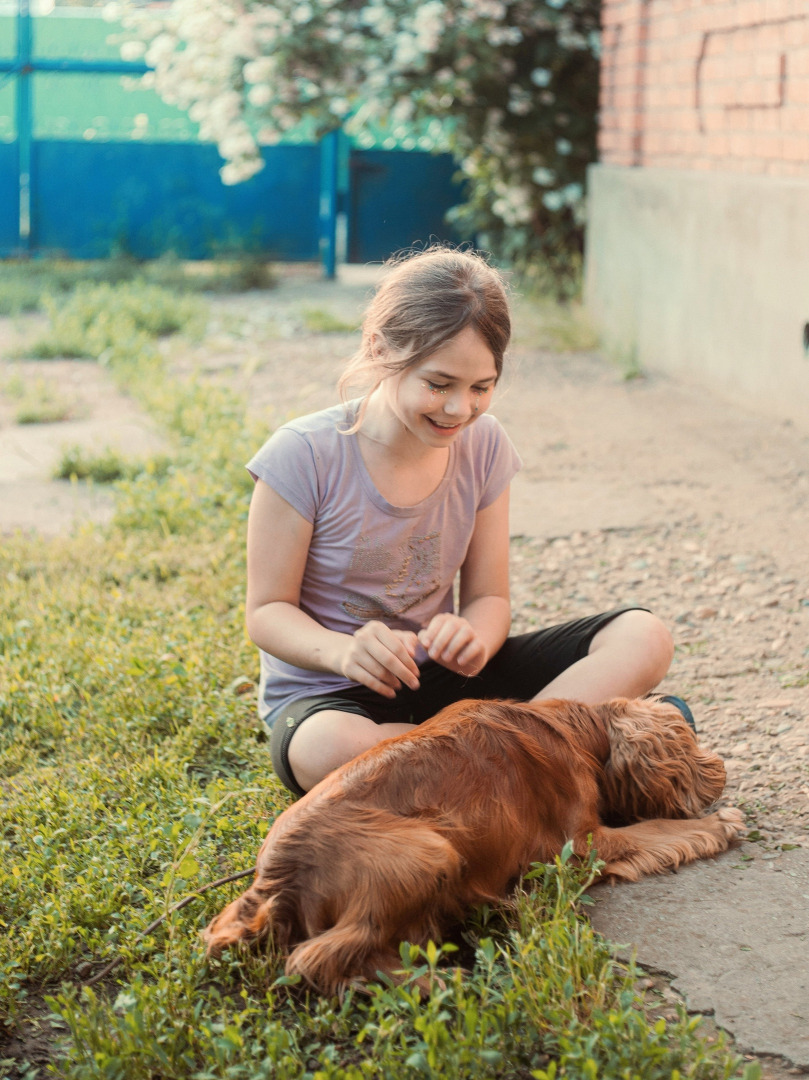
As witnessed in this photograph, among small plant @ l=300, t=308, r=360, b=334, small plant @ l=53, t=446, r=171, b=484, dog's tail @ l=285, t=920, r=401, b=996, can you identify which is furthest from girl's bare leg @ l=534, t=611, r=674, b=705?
small plant @ l=300, t=308, r=360, b=334

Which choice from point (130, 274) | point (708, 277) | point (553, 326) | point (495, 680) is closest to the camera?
point (495, 680)

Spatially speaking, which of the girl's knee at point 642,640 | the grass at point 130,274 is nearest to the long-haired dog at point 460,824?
the girl's knee at point 642,640

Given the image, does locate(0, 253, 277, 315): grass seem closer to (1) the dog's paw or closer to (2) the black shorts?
(2) the black shorts

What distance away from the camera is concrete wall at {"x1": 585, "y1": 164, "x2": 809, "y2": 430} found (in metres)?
5.41

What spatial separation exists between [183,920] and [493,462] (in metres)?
1.27

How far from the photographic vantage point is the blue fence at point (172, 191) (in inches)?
452

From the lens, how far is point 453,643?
2139mm

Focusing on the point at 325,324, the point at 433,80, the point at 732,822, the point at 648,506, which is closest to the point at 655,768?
the point at 732,822

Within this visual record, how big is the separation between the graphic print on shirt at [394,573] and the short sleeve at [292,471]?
15cm

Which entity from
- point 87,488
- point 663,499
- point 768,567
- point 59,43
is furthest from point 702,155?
point 59,43

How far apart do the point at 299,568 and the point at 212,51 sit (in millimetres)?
8149

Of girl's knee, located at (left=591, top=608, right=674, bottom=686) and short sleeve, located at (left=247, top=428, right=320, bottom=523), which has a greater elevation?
short sleeve, located at (left=247, top=428, right=320, bottom=523)

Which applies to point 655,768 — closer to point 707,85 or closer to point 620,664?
point 620,664

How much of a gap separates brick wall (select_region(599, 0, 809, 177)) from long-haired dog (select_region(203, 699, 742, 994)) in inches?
158
